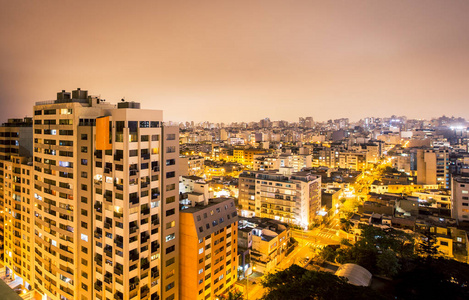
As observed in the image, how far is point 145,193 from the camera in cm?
1708

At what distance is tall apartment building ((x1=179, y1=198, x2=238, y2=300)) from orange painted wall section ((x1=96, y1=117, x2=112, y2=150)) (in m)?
6.63

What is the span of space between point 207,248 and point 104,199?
25.2 feet

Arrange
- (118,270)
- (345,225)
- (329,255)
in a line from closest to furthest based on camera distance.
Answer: (118,270) < (329,255) < (345,225)

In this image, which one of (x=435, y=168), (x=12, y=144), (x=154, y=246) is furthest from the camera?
(x=435, y=168)

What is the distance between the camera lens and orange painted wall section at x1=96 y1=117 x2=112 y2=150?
668 inches

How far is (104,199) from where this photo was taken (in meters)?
17.0

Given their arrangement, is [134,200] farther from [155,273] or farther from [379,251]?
[379,251]

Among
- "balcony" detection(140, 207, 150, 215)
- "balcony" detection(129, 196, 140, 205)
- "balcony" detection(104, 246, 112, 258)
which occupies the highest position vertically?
"balcony" detection(129, 196, 140, 205)

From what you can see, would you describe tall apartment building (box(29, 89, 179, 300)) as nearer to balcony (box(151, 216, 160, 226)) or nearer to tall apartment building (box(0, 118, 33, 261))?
balcony (box(151, 216, 160, 226))

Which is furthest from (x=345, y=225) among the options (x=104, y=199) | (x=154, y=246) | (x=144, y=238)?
(x=104, y=199)

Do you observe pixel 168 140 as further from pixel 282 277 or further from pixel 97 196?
pixel 282 277

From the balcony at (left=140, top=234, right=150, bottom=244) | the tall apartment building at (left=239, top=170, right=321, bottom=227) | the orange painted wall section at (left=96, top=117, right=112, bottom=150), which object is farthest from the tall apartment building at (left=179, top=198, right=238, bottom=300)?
the tall apartment building at (left=239, top=170, right=321, bottom=227)

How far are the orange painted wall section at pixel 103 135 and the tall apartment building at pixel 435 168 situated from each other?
174 feet

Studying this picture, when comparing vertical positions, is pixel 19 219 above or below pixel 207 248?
above
